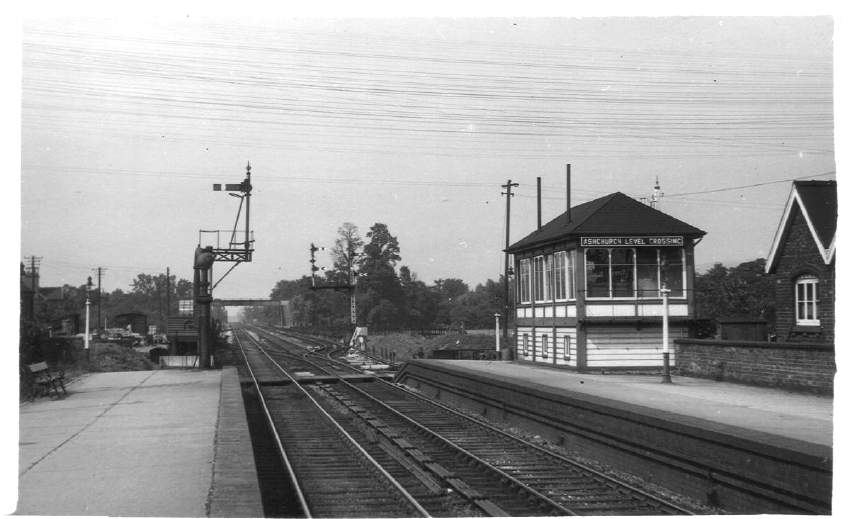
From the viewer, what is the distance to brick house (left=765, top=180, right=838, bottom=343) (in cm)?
2092

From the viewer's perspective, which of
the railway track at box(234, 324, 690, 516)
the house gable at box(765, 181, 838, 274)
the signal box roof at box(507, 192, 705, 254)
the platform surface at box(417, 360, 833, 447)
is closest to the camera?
the railway track at box(234, 324, 690, 516)

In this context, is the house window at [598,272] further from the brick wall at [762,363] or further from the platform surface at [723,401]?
the brick wall at [762,363]

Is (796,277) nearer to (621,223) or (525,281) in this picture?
(621,223)

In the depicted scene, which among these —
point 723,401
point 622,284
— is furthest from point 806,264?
point 723,401

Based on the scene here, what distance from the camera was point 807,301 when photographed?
22203mm

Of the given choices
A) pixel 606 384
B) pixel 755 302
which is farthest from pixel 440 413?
pixel 755 302

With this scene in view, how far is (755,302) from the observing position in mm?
45094

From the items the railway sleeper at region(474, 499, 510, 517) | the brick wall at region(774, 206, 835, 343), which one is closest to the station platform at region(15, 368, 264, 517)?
the railway sleeper at region(474, 499, 510, 517)

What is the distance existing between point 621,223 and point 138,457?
1641 centimetres

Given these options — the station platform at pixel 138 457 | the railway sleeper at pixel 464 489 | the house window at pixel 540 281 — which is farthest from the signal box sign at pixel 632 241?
the railway sleeper at pixel 464 489

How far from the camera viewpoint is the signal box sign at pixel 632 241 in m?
22.2

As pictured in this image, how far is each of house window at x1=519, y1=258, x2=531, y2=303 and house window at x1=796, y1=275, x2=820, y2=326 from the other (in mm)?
8347

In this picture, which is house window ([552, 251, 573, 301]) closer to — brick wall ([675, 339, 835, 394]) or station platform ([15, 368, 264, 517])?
brick wall ([675, 339, 835, 394])

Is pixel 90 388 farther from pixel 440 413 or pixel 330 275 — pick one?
pixel 330 275
